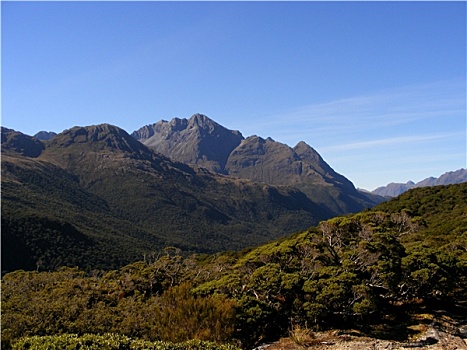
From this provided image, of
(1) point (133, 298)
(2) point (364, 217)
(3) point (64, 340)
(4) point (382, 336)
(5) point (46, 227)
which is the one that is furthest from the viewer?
(5) point (46, 227)

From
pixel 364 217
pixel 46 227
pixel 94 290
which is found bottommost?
pixel 46 227

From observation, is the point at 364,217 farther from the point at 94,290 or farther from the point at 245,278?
the point at 94,290

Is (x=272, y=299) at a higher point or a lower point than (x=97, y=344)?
lower

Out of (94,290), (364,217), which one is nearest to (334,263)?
(364,217)

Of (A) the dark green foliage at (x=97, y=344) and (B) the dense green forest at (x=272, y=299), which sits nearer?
(A) the dark green foliage at (x=97, y=344)

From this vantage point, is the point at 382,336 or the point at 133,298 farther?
the point at 133,298

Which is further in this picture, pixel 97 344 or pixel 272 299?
pixel 272 299

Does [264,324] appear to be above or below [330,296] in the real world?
below

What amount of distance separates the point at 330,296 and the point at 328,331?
1.76 m

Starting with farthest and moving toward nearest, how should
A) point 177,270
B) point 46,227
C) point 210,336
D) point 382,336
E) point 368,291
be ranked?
point 46,227 < point 177,270 < point 368,291 < point 382,336 < point 210,336

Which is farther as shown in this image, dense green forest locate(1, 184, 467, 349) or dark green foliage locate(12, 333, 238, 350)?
dense green forest locate(1, 184, 467, 349)

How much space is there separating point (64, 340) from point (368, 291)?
1483cm

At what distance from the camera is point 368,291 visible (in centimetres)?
1984

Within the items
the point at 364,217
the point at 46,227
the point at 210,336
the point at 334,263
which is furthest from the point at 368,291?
the point at 46,227
